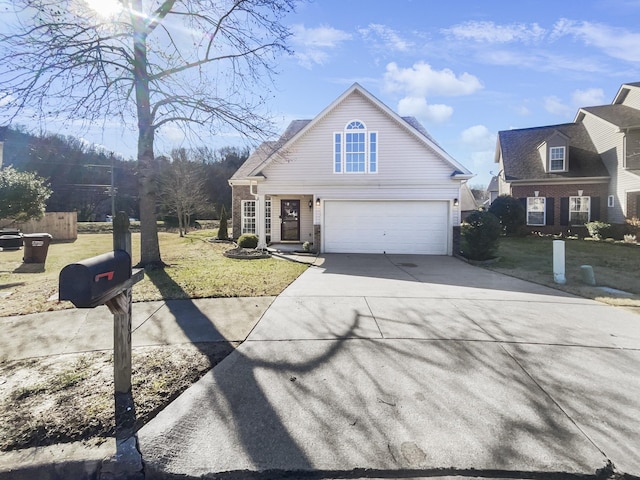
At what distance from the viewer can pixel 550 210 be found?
787 inches

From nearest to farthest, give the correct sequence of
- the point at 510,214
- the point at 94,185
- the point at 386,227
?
the point at 386,227
the point at 510,214
the point at 94,185

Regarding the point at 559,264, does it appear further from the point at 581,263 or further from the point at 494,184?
the point at 494,184

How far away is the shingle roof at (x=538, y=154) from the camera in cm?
2003

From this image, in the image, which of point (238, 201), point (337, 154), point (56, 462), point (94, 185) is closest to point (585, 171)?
point (337, 154)

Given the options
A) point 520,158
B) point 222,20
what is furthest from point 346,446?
point 520,158

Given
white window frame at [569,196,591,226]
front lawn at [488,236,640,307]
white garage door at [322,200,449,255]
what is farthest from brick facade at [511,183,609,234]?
white garage door at [322,200,449,255]

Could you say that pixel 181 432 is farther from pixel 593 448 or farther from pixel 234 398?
pixel 593 448

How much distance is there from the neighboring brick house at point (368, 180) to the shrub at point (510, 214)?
7.70m

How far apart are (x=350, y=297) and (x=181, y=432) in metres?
4.48

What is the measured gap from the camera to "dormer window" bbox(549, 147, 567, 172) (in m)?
20.2

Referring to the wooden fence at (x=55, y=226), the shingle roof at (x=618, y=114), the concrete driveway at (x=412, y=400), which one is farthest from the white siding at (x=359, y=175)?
the wooden fence at (x=55, y=226)

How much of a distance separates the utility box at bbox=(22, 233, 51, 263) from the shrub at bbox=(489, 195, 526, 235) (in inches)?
823

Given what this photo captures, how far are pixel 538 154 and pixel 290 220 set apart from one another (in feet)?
53.9

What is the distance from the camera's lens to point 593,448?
8.34 feet
